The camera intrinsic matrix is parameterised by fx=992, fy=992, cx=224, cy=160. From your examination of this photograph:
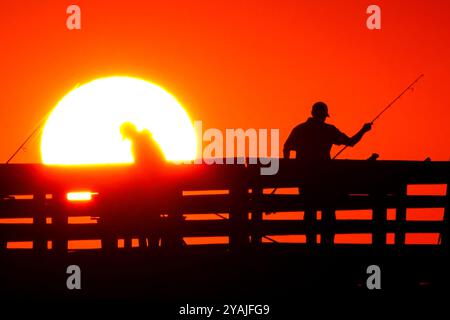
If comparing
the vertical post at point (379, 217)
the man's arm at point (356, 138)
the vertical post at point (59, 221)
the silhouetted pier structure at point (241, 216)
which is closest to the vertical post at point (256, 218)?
the silhouetted pier structure at point (241, 216)

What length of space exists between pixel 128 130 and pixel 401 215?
3472 mm

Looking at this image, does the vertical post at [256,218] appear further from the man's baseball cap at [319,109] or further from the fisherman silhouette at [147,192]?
the man's baseball cap at [319,109]

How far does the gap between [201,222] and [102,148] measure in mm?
15068

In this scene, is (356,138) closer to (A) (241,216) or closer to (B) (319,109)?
(B) (319,109)

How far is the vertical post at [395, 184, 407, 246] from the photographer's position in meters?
11.7

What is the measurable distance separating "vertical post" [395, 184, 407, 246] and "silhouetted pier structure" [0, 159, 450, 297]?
0.04 feet

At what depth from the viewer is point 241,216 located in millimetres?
11180

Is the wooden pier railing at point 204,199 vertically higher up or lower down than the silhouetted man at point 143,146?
lower down

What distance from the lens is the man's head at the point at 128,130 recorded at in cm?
1212

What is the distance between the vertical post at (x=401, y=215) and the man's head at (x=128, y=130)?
10.7 ft

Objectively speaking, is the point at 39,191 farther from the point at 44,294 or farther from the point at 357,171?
the point at 357,171

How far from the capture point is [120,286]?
35.8ft

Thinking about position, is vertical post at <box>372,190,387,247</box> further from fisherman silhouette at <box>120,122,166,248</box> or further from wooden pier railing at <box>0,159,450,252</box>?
fisherman silhouette at <box>120,122,166,248</box>

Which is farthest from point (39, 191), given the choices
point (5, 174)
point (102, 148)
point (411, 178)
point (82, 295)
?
point (102, 148)
